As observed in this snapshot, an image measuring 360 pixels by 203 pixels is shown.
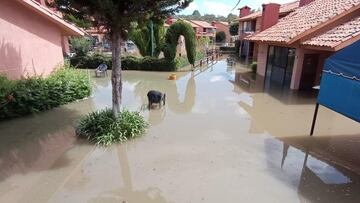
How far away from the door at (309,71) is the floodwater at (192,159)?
422 cm

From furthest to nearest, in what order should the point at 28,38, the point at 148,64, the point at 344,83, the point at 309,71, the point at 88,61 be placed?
the point at 88,61
the point at 148,64
the point at 309,71
the point at 28,38
the point at 344,83

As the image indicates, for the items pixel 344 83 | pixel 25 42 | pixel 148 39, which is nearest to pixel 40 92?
pixel 25 42

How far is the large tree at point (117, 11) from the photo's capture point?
288 inches

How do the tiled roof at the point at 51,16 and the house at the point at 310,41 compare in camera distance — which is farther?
the house at the point at 310,41

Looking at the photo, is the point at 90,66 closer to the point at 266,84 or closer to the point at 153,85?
the point at 153,85

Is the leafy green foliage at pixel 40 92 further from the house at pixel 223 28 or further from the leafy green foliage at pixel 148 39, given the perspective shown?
the house at pixel 223 28

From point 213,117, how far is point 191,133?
1994 mm

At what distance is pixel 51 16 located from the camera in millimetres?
12062

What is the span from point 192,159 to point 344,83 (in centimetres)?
474

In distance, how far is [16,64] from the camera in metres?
11.2

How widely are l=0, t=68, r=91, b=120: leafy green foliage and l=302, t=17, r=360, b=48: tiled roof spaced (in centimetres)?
1148

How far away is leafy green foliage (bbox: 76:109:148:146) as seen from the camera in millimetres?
8453

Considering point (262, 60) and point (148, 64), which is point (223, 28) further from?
point (262, 60)

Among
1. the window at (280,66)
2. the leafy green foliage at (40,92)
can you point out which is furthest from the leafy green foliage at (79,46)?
the window at (280,66)
